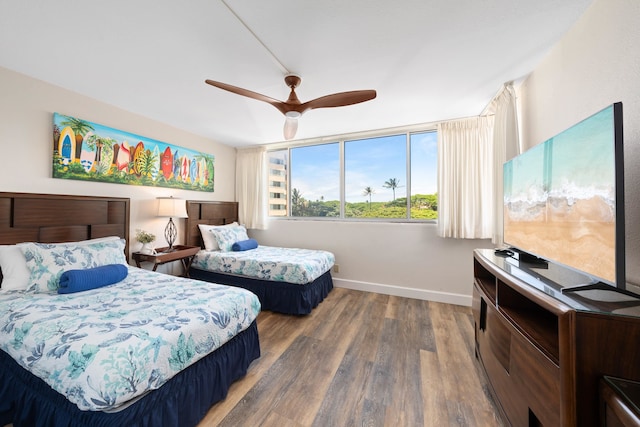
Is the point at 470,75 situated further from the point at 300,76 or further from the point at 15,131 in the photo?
the point at 15,131

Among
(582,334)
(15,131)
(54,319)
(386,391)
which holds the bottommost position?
(386,391)

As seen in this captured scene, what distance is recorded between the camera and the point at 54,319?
1.31m

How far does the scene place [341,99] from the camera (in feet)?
6.06

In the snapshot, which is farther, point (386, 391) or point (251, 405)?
point (386, 391)

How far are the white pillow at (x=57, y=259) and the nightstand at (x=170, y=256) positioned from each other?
520mm

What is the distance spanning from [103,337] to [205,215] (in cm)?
286

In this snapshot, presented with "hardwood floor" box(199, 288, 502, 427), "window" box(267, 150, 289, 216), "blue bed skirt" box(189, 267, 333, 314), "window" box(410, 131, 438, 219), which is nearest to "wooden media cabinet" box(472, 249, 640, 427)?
"hardwood floor" box(199, 288, 502, 427)

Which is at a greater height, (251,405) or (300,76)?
(300,76)

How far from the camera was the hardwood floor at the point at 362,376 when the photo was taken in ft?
4.62

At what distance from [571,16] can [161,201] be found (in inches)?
160

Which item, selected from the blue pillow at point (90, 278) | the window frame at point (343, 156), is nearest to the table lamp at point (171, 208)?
the blue pillow at point (90, 278)

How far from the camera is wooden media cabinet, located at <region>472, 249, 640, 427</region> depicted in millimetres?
740

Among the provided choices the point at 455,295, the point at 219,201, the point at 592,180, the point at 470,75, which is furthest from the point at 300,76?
the point at 455,295

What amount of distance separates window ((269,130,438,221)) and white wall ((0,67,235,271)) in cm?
195
